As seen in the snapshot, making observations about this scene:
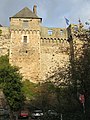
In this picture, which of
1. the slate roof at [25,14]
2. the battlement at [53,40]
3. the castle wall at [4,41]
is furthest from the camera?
the battlement at [53,40]

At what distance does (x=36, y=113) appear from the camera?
27.8 metres

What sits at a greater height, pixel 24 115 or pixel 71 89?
pixel 71 89

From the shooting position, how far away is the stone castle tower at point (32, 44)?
39719 mm

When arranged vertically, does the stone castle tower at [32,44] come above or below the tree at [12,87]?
above

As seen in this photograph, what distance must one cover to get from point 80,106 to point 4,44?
24.7 m

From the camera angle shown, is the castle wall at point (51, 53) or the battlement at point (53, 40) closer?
the castle wall at point (51, 53)

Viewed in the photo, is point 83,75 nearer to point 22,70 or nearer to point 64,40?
point 22,70

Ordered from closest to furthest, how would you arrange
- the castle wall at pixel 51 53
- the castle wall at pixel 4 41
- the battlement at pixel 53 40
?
1. the castle wall at pixel 4 41
2. the castle wall at pixel 51 53
3. the battlement at pixel 53 40

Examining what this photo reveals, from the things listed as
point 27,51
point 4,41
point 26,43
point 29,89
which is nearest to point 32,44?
point 26,43

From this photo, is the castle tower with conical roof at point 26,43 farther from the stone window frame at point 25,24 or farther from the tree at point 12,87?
the tree at point 12,87

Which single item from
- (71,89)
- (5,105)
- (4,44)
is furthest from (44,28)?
(71,89)

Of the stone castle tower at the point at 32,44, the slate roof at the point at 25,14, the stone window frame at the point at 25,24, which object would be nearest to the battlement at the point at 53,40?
the stone castle tower at the point at 32,44

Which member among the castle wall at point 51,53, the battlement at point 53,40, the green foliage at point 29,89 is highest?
the battlement at point 53,40

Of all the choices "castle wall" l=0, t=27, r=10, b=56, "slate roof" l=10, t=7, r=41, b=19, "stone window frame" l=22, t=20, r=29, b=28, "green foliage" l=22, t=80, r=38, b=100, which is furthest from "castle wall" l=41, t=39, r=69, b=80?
"castle wall" l=0, t=27, r=10, b=56
